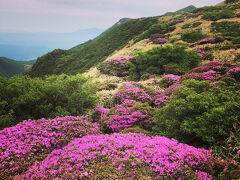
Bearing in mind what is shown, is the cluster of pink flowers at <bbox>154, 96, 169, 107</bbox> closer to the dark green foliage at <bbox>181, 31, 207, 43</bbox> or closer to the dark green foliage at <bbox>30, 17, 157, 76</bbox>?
the dark green foliage at <bbox>181, 31, 207, 43</bbox>

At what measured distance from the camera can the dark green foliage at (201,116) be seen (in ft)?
21.1

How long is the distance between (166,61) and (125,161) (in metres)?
15.8

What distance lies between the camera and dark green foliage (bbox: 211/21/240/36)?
26130 millimetres

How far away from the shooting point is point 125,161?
5055 millimetres

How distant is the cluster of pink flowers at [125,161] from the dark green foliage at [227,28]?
2588cm

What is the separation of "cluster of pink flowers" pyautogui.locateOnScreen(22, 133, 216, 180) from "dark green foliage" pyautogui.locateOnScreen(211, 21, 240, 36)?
2588 centimetres

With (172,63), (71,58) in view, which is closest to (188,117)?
(172,63)

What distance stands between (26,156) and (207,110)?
6.59 meters

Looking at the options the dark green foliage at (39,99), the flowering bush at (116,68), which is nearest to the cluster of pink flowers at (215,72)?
the dark green foliage at (39,99)

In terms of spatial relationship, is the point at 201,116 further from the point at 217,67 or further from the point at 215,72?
the point at 217,67

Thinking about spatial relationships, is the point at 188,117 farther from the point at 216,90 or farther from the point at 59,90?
the point at 59,90

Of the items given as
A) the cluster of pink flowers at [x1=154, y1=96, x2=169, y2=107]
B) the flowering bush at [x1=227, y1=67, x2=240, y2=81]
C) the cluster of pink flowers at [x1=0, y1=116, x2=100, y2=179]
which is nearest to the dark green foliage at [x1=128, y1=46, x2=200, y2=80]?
the flowering bush at [x1=227, y1=67, x2=240, y2=81]

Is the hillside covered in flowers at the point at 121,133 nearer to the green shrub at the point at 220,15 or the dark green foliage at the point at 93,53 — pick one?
the green shrub at the point at 220,15

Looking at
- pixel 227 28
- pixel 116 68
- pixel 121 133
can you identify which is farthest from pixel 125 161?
pixel 227 28
